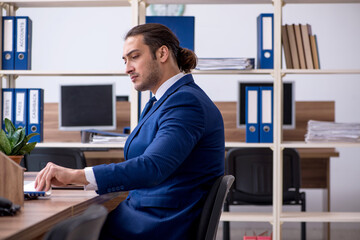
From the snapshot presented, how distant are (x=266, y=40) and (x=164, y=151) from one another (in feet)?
6.11

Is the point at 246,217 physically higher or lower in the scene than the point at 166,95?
lower

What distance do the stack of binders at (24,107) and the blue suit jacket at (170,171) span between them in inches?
70.2

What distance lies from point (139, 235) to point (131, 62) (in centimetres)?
62

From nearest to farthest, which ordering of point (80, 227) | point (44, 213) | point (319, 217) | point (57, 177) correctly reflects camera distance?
point (80, 227) → point (44, 213) → point (57, 177) → point (319, 217)

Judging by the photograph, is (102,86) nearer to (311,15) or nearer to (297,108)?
(297,108)

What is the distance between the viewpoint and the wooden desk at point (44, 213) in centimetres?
92

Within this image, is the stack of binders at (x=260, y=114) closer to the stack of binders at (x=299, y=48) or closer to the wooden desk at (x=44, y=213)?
the stack of binders at (x=299, y=48)

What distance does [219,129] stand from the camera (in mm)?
1577

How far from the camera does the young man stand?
4.46 feet

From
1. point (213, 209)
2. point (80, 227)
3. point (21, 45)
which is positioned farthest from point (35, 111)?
point (80, 227)

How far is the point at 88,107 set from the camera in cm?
431

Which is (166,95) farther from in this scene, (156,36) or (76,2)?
(76,2)

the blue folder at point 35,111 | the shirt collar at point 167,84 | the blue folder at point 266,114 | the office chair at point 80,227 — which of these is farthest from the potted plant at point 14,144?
the blue folder at point 266,114

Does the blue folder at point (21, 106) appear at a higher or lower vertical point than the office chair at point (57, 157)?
higher
